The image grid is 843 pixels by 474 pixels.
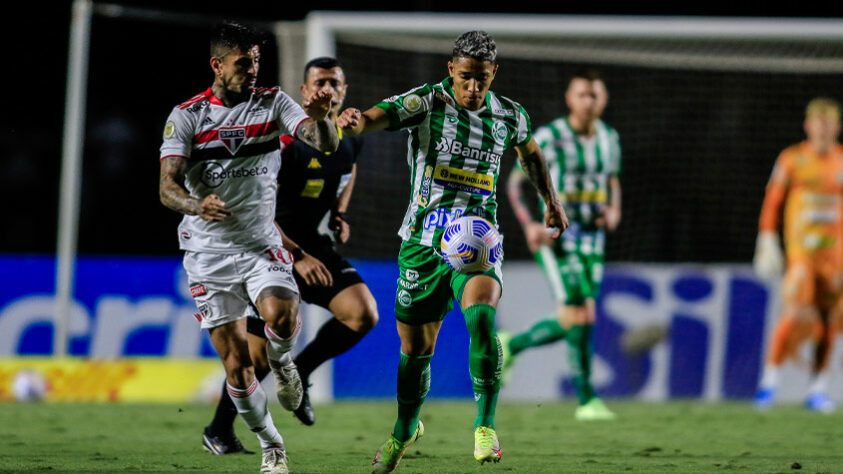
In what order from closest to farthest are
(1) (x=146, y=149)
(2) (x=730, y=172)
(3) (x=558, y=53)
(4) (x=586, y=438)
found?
(4) (x=586, y=438), (3) (x=558, y=53), (2) (x=730, y=172), (1) (x=146, y=149)

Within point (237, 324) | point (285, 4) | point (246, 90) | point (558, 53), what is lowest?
point (237, 324)

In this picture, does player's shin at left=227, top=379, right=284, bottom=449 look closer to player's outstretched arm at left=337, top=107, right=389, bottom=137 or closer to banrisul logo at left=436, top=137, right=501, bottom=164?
player's outstretched arm at left=337, top=107, right=389, bottom=137

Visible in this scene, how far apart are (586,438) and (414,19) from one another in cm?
446

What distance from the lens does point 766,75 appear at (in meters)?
11.9

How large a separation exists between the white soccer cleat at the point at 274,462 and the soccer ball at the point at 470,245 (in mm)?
1174

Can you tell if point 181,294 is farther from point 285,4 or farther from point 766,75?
point 285,4

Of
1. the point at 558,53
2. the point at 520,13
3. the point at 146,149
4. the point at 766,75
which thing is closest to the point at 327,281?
the point at 558,53

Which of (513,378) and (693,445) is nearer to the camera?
(693,445)

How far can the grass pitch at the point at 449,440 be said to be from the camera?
6.10 metres

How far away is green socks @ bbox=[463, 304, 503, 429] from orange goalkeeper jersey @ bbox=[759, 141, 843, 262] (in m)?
5.82

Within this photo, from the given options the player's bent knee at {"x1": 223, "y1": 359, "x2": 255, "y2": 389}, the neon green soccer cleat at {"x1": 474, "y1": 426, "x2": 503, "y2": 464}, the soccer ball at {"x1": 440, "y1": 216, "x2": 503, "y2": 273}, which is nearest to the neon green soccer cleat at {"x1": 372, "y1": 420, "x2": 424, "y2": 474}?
the neon green soccer cleat at {"x1": 474, "y1": 426, "x2": 503, "y2": 464}

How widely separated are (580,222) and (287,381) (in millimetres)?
3704

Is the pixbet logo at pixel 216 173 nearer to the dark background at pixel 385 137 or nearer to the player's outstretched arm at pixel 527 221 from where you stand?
the player's outstretched arm at pixel 527 221

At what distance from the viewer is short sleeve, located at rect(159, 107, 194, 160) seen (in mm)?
5594
